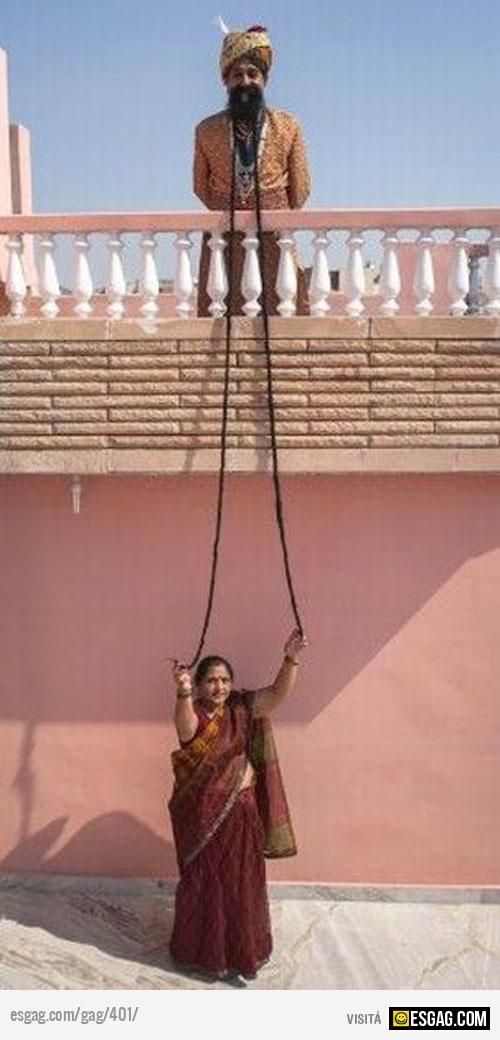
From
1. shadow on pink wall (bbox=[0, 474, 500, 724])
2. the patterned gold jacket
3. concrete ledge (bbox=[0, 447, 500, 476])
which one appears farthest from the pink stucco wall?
the patterned gold jacket

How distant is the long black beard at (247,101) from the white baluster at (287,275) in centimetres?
68

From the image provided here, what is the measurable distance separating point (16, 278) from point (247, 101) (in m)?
1.25

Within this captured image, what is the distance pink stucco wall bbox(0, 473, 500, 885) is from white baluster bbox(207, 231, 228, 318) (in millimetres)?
730

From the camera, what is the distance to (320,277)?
12.7 feet

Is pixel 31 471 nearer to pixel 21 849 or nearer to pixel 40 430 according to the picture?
pixel 40 430

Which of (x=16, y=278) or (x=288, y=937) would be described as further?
(x=288, y=937)

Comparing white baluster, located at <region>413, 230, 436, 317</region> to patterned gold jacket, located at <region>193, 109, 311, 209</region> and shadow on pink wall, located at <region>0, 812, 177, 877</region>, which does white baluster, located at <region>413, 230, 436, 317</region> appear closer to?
patterned gold jacket, located at <region>193, 109, 311, 209</region>

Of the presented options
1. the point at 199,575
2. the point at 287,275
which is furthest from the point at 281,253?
the point at 199,575

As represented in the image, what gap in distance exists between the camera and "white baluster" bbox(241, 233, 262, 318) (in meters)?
3.83

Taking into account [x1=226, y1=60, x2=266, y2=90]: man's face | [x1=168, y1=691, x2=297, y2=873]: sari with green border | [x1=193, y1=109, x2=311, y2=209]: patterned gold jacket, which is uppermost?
[x1=226, y1=60, x2=266, y2=90]: man's face

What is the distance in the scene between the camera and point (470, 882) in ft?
14.5

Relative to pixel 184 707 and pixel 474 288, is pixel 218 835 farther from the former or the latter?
pixel 474 288
